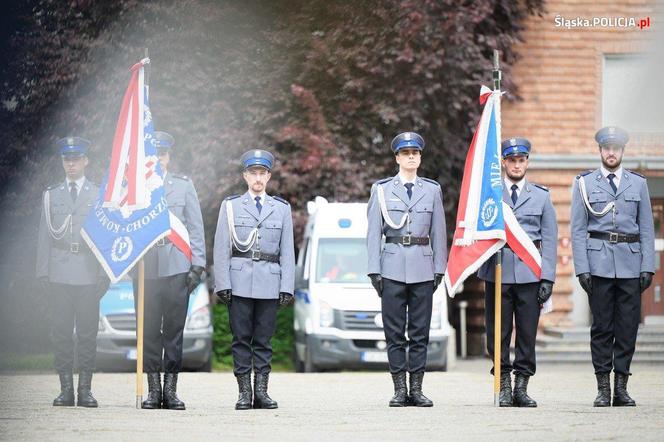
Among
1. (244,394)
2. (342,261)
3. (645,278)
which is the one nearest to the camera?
(244,394)

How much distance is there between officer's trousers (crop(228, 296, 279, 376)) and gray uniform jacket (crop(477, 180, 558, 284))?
5.75 ft

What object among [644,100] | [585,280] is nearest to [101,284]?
[585,280]

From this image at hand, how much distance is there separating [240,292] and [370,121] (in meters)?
12.1

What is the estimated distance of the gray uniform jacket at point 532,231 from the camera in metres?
9.88

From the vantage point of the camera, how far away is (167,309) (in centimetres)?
970

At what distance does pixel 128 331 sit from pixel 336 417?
336 inches

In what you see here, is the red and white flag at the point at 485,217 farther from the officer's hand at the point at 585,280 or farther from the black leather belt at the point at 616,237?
the black leather belt at the point at 616,237

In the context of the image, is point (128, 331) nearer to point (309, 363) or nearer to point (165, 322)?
point (309, 363)

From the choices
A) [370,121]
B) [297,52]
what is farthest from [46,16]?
[370,121]

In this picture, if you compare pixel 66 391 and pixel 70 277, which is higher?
pixel 70 277

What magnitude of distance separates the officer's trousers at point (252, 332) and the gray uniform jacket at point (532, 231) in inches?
69.0

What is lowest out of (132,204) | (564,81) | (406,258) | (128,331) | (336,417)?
(336,417)

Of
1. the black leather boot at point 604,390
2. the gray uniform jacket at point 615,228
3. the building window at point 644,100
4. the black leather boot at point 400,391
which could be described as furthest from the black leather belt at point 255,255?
the building window at point 644,100

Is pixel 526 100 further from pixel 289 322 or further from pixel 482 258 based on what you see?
pixel 482 258
